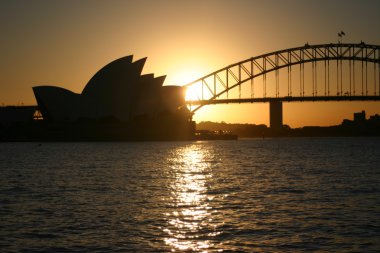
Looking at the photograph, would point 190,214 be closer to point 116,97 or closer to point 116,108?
point 116,97

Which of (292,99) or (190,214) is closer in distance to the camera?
(190,214)

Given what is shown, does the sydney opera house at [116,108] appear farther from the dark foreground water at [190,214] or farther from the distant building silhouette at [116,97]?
the dark foreground water at [190,214]

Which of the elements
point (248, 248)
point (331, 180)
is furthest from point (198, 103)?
point (248, 248)

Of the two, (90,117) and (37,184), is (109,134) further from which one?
(37,184)

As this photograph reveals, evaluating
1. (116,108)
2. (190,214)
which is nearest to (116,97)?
(116,108)

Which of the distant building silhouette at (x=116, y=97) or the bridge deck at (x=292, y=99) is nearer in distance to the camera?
the distant building silhouette at (x=116, y=97)

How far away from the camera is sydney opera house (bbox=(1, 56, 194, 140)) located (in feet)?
338

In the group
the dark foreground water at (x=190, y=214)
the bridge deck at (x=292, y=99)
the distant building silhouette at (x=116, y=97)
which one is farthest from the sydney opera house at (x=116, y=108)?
the dark foreground water at (x=190, y=214)

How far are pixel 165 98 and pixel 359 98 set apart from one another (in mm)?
32013

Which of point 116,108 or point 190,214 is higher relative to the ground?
point 116,108

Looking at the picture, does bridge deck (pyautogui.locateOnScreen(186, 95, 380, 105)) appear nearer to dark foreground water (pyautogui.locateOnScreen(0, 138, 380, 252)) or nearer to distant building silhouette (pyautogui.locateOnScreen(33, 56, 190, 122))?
distant building silhouette (pyautogui.locateOnScreen(33, 56, 190, 122))

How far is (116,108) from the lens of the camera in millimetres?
110250

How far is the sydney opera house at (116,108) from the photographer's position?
10306cm

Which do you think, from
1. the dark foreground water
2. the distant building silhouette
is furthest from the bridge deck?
the dark foreground water
